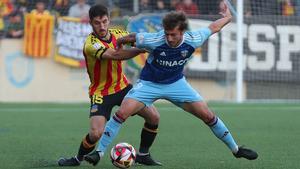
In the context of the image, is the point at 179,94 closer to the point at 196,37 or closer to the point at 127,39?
the point at 196,37

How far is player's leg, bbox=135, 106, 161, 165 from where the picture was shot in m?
8.09

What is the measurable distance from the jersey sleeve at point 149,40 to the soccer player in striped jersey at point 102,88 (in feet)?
1.52

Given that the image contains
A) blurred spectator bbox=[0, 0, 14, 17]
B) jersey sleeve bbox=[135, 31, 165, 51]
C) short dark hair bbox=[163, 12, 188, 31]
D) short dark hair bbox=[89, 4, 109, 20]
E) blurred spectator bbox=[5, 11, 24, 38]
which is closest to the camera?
short dark hair bbox=[163, 12, 188, 31]

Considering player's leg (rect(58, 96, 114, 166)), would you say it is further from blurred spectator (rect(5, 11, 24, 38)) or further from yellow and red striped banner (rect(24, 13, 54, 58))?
blurred spectator (rect(5, 11, 24, 38))

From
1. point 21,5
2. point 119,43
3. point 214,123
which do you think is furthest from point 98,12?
point 21,5

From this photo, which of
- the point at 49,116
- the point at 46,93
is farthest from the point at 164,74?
the point at 46,93

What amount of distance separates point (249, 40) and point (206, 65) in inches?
45.1

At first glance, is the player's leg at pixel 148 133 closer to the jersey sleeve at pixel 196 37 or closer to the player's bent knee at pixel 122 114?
the player's bent knee at pixel 122 114

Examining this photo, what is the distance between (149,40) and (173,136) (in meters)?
3.55

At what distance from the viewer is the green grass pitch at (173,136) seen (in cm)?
822

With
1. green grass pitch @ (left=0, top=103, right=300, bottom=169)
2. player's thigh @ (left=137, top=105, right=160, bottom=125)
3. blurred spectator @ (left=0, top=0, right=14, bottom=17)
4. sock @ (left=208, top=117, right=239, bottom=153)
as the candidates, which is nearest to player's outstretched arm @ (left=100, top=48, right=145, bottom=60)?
player's thigh @ (left=137, top=105, right=160, bottom=125)

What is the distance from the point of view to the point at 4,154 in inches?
346

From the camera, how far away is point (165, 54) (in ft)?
24.6

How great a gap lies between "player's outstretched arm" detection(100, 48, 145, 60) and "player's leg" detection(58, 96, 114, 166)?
60 cm
